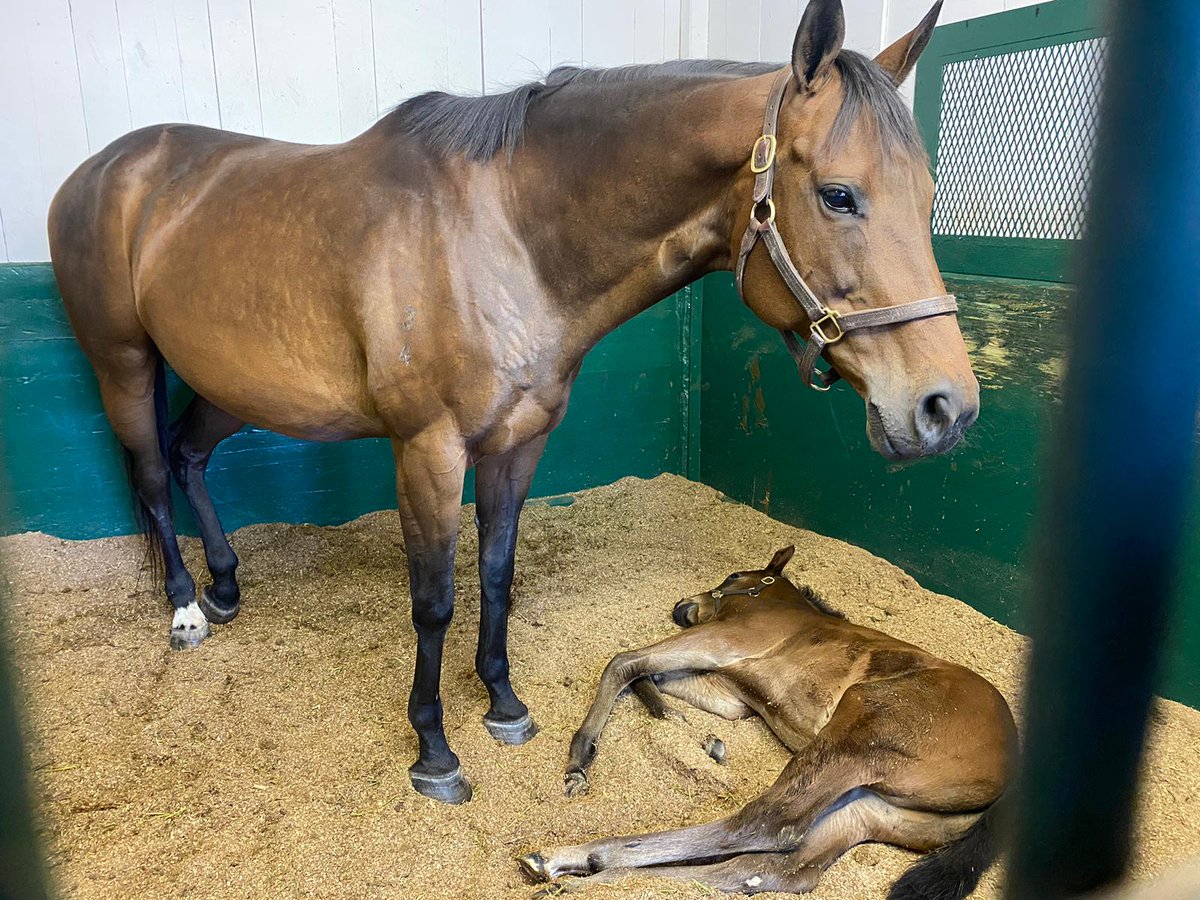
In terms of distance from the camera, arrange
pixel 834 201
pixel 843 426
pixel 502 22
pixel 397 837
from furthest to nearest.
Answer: pixel 502 22, pixel 843 426, pixel 397 837, pixel 834 201

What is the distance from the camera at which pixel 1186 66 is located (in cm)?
41

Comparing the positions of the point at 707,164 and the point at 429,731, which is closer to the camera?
the point at 707,164

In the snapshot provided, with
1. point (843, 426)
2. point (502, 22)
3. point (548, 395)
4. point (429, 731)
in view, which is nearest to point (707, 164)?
point (548, 395)

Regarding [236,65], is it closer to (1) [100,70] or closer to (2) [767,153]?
(1) [100,70]

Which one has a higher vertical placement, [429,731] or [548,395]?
[548,395]

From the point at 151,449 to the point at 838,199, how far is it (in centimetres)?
252

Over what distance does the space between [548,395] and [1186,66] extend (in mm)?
1578

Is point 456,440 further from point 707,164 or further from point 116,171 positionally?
point 116,171

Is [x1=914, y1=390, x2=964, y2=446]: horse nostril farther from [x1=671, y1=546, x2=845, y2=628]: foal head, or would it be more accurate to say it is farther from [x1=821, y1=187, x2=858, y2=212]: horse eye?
[x1=671, y1=546, x2=845, y2=628]: foal head

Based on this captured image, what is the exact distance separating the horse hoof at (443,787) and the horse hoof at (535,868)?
1.08 ft

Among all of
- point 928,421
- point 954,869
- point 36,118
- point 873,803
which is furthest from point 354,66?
point 954,869

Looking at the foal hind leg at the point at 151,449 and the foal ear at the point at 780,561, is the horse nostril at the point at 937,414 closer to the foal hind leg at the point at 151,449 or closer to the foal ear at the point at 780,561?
the foal ear at the point at 780,561

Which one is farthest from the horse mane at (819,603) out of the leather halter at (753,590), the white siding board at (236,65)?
the white siding board at (236,65)

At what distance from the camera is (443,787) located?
2.01m
